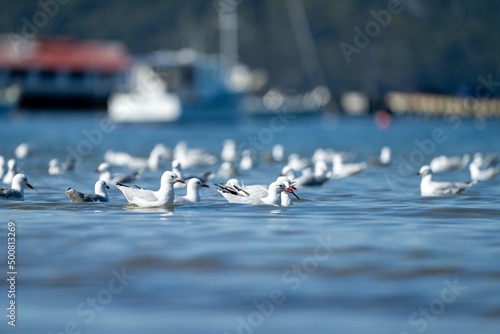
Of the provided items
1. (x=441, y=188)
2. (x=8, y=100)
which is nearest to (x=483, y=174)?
(x=441, y=188)

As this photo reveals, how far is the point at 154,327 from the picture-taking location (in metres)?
A: 10.6

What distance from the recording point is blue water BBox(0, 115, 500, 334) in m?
11.0

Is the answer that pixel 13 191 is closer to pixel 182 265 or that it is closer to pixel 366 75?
pixel 182 265

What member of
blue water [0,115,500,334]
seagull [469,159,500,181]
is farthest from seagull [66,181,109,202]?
seagull [469,159,500,181]

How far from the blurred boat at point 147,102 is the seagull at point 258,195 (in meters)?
57.8

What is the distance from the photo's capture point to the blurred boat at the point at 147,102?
3091 inches

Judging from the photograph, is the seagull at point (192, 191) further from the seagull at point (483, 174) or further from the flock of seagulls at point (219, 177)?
the seagull at point (483, 174)

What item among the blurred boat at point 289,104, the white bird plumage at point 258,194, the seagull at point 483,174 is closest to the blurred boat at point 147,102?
the blurred boat at point 289,104

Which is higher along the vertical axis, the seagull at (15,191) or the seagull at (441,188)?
the seagull at (15,191)

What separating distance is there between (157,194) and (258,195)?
1.81 meters

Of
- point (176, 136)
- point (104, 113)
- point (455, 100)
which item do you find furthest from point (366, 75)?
point (176, 136)

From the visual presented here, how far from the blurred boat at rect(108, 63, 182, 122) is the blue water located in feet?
180

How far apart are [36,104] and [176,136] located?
49056 mm

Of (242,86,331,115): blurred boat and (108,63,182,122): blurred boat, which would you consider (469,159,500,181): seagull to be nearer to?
(108,63,182,122): blurred boat
